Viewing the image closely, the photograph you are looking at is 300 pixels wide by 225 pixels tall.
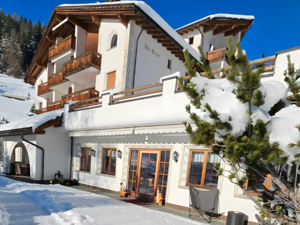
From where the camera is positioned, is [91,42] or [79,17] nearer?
[79,17]

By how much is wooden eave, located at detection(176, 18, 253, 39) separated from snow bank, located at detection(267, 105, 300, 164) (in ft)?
54.7

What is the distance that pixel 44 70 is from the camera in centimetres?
2319

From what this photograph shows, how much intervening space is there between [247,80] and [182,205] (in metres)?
6.24

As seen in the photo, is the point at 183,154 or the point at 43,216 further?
the point at 183,154

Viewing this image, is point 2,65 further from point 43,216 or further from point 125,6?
point 43,216

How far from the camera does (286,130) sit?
2.46 metres

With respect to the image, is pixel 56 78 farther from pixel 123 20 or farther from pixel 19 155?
pixel 123 20

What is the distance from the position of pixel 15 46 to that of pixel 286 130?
8701 cm

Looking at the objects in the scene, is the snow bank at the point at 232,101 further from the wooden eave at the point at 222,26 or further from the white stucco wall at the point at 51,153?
the wooden eave at the point at 222,26

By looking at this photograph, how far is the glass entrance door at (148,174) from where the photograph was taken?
8.45 m

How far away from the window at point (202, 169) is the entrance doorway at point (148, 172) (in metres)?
1.11

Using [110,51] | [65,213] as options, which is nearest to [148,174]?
[65,213]

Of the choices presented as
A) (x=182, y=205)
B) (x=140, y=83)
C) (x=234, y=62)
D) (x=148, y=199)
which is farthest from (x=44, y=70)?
(x=234, y=62)

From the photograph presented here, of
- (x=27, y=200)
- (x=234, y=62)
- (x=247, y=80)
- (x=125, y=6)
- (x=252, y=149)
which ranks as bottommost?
(x=27, y=200)
